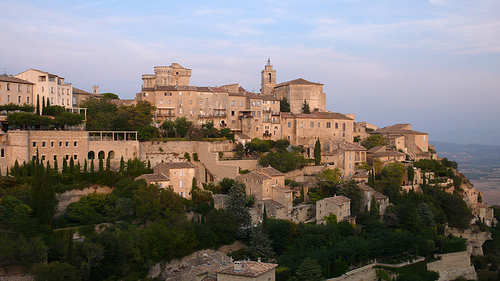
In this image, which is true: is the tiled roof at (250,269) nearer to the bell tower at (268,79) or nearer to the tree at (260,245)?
the tree at (260,245)

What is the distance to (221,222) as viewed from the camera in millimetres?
34125

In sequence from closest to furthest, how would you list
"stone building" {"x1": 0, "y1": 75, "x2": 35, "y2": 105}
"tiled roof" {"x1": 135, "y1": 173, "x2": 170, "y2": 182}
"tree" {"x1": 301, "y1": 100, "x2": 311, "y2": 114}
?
"tiled roof" {"x1": 135, "y1": 173, "x2": 170, "y2": 182}
"stone building" {"x1": 0, "y1": 75, "x2": 35, "y2": 105}
"tree" {"x1": 301, "y1": 100, "x2": 311, "y2": 114}

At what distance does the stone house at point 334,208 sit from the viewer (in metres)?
38.5

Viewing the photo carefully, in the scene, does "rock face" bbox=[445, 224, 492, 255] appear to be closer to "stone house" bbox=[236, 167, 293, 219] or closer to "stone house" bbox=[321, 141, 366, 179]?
"stone house" bbox=[321, 141, 366, 179]

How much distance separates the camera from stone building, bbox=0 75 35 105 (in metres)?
42.8

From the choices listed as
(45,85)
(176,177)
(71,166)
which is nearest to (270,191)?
(176,177)

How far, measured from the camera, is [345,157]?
46938mm

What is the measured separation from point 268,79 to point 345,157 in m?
23.3

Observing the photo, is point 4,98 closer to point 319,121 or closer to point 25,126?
point 25,126

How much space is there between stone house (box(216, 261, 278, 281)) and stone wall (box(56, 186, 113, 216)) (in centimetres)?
1381

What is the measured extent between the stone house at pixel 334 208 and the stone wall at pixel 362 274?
4784 mm

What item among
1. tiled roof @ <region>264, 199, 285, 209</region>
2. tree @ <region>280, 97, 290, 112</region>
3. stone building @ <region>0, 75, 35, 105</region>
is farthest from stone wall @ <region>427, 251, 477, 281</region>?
stone building @ <region>0, 75, 35, 105</region>

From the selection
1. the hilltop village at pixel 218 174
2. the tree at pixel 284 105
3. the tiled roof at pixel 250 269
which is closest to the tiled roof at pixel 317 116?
the hilltop village at pixel 218 174

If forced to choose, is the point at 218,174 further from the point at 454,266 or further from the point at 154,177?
the point at 454,266
